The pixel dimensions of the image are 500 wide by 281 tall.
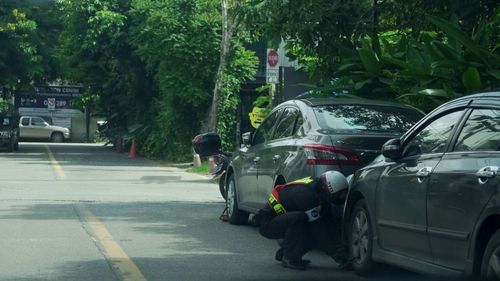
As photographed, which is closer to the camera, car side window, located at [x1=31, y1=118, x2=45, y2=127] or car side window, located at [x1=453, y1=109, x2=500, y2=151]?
car side window, located at [x1=453, y1=109, x2=500, y2=151]

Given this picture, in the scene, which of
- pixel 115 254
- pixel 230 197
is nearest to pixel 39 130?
pixel 230 197

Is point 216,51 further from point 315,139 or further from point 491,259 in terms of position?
point 491,259

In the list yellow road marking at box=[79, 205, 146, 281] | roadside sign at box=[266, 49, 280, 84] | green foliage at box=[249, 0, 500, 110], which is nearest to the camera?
yellow road marking at box=[79, 205, 146, 281]

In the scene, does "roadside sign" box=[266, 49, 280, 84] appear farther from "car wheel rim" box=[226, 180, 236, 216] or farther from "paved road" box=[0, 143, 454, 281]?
"car wheel rim" box=[226, 180, 236, 216]

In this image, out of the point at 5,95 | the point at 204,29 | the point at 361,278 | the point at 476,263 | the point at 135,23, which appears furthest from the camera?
the point at 5,95

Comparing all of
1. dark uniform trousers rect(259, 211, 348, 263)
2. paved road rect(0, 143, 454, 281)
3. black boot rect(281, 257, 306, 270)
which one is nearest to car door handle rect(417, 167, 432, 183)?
paved road rect(0, 143, 454, 281)

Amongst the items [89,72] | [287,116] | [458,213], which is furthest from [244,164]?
[89,72]

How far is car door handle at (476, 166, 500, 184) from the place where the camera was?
19.4 ft

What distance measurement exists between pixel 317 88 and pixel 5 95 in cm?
3379

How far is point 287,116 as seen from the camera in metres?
11.0

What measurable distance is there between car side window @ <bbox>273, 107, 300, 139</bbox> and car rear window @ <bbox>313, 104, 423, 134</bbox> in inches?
17.5

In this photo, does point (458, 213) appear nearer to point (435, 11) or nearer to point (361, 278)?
point (361, 278)

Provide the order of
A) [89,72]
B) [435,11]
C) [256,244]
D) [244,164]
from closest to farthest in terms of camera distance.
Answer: [256,244] < [244,164] < [435,11] < [89,72]

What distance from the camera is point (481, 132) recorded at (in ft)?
21.6
